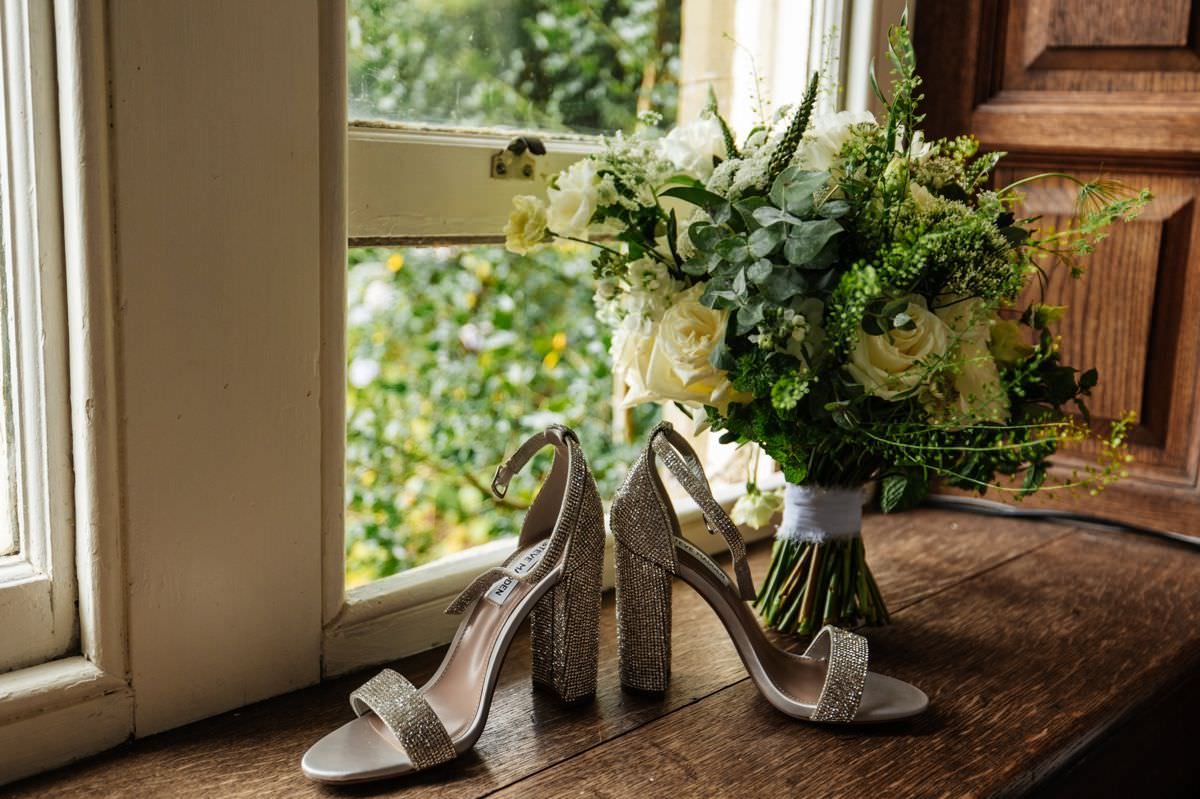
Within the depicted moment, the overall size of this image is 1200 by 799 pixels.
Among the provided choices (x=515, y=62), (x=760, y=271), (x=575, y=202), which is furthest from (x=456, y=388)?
(x=760, y=271)

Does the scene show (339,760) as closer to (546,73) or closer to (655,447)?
(655,447)

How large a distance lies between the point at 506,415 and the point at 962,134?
106 cm

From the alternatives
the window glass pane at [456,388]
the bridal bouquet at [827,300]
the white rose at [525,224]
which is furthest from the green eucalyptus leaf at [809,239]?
the window glass pane at [456,388]

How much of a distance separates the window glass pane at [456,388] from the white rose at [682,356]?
1112 mm

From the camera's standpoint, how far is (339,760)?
0.82 meters

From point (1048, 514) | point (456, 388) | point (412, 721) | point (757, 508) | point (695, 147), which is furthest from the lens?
point (456, 388)

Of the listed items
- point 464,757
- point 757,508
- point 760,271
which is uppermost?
point 760,271

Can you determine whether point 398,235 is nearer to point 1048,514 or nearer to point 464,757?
point 464,757

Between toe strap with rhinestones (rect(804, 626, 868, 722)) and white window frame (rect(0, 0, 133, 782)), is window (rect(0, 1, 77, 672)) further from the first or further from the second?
toe strap with rhinestones (rect(804, 626, 868, 722))

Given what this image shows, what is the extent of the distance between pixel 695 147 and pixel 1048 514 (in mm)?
796

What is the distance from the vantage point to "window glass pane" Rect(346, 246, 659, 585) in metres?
2.16

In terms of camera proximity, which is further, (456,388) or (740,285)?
(456,388)

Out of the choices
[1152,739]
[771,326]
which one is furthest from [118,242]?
[1152,739]

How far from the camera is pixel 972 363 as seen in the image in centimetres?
96
